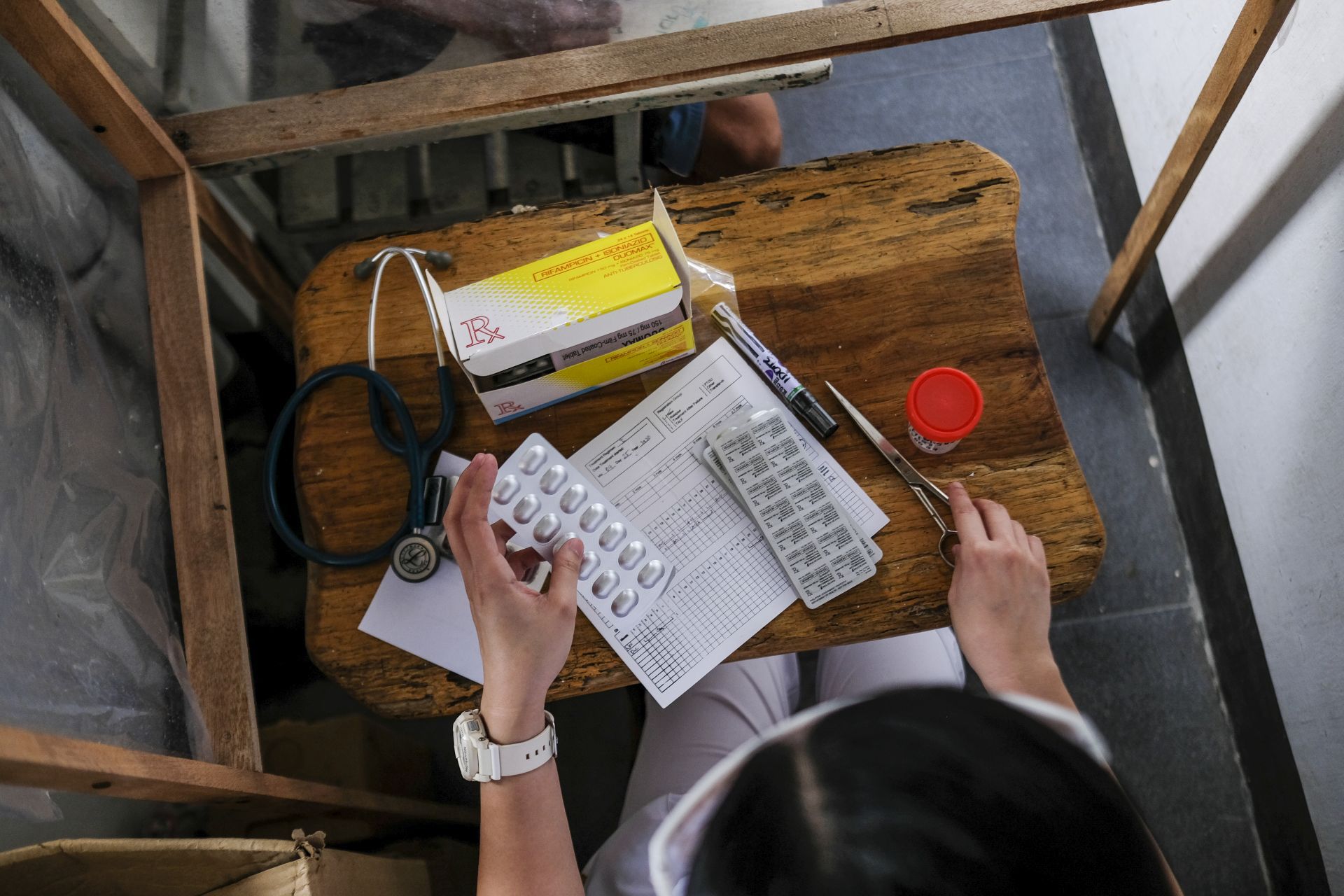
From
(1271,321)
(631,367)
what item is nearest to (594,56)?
(631,367)

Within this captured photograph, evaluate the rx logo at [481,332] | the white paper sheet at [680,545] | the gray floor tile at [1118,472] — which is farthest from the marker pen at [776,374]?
the gray floor tile at [1118,472]

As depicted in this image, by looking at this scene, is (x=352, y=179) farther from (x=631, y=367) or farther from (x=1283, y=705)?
(x=1283, y=705)

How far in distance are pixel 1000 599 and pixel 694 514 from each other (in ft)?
0.95

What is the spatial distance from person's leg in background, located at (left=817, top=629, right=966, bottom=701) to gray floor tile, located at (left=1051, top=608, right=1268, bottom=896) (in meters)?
0.40

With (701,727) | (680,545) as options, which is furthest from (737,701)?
(680,545)

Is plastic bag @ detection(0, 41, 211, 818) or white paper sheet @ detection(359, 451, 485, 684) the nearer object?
plastic bag @ detection(0, 41, 211, 818)

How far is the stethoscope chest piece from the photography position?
0.79m

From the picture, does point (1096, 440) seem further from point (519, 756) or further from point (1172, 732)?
point (519, 756)

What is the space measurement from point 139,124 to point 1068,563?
98 cm

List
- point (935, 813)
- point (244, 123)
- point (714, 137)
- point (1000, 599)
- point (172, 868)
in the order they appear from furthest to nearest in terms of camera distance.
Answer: point (714, 137) → point (244, 123) → point (1000, 599) → point (172, 868) → point (935, 813)

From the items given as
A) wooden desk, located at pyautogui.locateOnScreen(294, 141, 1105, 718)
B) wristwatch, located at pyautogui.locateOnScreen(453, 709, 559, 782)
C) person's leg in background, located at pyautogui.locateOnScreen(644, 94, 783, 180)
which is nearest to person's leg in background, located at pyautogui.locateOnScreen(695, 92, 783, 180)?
person's leg in background, located at pyautogui.locateOnScreen(644, 94, 783, 180)

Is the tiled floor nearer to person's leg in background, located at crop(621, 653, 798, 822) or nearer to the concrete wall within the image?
the concrete wall

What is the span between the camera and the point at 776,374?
32.2 inches

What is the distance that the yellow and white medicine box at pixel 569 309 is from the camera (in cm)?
72
